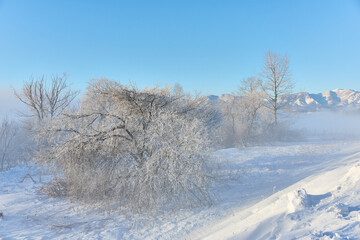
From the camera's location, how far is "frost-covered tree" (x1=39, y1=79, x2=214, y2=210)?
5.19 m

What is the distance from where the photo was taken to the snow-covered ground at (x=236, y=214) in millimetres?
2863

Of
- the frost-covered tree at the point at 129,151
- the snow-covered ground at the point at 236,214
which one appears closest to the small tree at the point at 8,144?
the snow-covered ground at the point at 236,214

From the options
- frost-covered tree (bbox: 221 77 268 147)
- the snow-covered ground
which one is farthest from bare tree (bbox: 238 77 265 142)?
the snow-covered ground

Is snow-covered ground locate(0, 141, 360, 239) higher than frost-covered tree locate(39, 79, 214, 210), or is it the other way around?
frost-covered tree locate(39, 79, 214, 210)

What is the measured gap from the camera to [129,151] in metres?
6.14

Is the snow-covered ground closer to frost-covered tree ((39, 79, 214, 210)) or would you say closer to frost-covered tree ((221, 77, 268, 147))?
frost-covered tree ((39, 79, 214, 210))

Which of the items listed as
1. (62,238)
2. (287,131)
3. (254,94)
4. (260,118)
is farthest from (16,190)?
(287,131)

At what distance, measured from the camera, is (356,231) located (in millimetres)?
2338

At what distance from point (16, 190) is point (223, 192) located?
898 cm

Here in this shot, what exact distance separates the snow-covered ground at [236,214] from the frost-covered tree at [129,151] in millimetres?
585

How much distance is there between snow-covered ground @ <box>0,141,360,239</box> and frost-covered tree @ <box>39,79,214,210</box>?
58 centimetres

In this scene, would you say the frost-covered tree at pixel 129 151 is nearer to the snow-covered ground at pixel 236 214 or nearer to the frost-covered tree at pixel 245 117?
the snow-covered ground at pixel 236 214

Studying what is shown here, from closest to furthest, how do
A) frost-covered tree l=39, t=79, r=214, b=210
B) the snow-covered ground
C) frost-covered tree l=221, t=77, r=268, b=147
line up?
the snow-covered ground, frost-covered tree l=39, t=79, r=214, b=210, frost-covered tree l=221, t=77, r=268, b=147

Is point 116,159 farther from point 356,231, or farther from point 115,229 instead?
point 356,231
